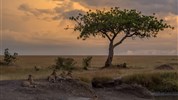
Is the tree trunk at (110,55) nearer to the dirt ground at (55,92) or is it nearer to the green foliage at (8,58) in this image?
the green foliage at (8,58)

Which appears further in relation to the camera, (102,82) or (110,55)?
(110,55)

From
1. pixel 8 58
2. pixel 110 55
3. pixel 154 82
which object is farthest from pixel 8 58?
pixel 154 82

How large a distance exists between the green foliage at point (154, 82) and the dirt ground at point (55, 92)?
5196 millimetres

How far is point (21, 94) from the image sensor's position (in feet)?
107

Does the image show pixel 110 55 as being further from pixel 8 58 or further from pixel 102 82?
pixel 102 82

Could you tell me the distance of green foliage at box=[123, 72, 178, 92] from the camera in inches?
1752

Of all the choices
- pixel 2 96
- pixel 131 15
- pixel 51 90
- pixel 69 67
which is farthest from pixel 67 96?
pixel 131 15

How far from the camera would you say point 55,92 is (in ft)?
114

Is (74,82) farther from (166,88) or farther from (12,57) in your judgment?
(12,57)

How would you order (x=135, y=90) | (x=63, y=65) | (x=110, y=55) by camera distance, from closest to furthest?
1. (x=135, y=90)
2. (x=63, y=65)
3. (x=110, y=55)

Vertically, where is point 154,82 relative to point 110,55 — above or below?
below

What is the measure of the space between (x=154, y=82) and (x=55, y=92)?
44.3 ft

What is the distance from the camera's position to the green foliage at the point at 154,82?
44.5m

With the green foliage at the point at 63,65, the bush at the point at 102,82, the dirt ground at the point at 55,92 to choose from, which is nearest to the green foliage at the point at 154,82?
the bush at the point at 102,82
